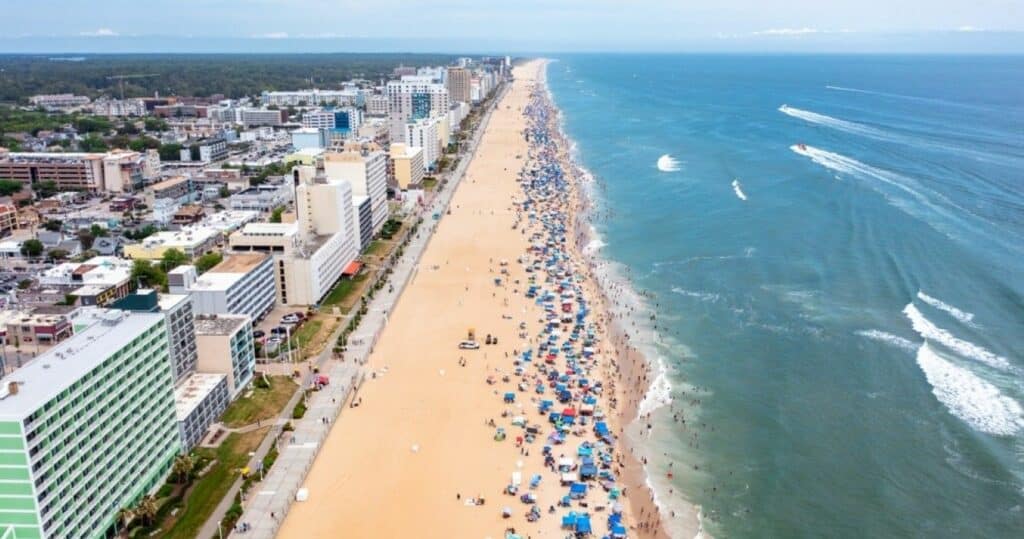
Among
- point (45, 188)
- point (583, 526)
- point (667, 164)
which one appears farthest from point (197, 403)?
point (667, 164)

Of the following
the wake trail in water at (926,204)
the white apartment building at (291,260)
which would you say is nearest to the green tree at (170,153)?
the white apartment building at (291,260)

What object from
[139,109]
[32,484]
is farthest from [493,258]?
[139,109]

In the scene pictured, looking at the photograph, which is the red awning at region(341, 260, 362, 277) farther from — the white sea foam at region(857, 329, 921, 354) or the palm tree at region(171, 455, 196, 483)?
the white sea foam at region(857, 329, 921, 354)

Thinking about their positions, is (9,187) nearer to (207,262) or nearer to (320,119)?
(207,262)

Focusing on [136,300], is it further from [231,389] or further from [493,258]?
[493,258]

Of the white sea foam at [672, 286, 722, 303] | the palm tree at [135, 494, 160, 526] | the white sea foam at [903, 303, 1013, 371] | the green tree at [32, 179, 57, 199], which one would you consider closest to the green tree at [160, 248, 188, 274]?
the palm tree at [135, 494, 160, 526]

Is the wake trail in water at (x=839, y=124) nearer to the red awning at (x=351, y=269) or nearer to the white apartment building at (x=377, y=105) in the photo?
the white apartment building at (x=377, y=105)
